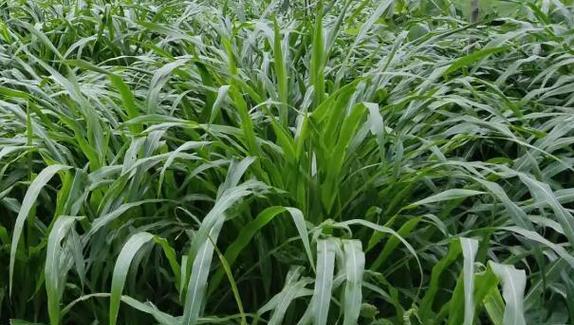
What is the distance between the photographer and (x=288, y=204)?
1615 millimetres

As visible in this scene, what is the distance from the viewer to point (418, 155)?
70.7 inches

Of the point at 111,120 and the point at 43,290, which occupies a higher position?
the point at 111,120

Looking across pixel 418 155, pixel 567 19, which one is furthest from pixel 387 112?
pixel 567 19

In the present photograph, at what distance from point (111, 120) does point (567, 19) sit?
160 centimetres

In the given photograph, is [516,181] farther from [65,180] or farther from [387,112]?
[65,180]

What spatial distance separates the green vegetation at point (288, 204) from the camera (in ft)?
4.58

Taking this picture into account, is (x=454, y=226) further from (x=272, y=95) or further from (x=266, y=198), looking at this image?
(x=272, y=95)

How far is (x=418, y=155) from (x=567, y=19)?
1.18 m

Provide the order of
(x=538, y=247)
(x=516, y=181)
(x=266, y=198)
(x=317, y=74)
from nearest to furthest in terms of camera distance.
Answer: (x=538, y=247)
(x=266, y=198)
(x=516, y=181)
(x=317, y=74)

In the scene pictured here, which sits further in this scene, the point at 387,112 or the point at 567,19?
the point at 567,19

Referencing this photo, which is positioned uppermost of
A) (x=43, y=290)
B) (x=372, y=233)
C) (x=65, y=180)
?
(x=65, y=180)

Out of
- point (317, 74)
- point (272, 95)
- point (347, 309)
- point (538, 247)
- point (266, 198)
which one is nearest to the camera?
point (347, 309)

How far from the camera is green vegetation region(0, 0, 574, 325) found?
1.40 meters

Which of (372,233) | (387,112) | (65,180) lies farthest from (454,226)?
(65,180)
